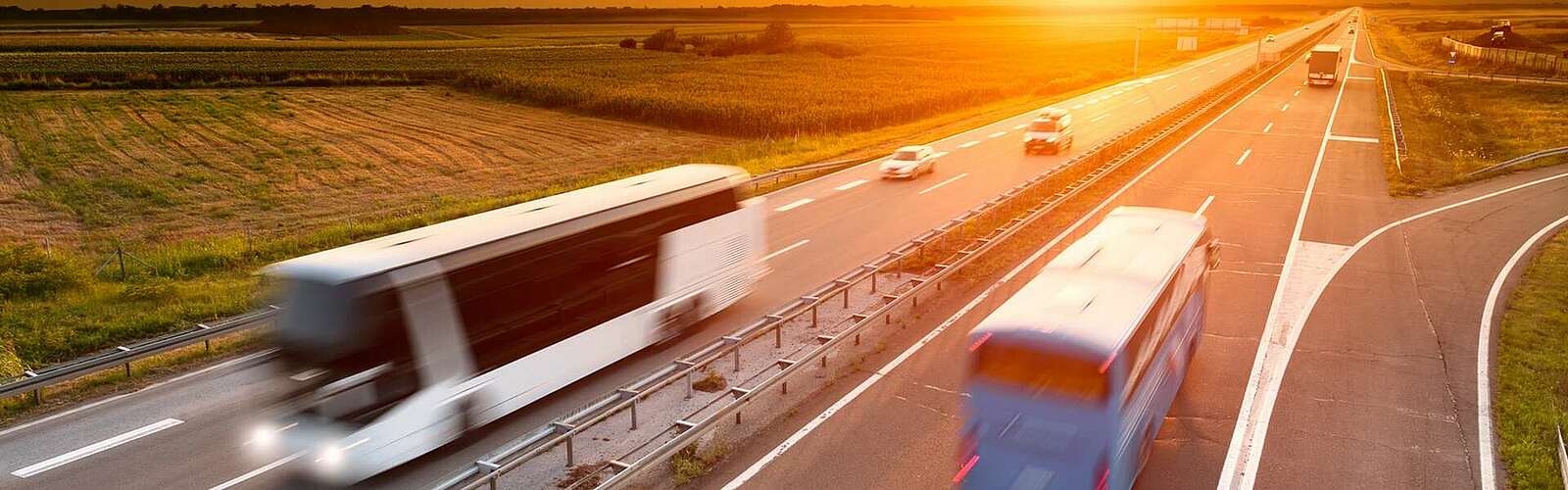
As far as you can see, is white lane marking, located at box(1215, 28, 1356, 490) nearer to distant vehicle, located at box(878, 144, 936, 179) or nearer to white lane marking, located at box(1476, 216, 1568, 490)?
white lane marking, located at box(1476, 216, 1568, 490)

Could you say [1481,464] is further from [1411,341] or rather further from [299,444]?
[299,444]

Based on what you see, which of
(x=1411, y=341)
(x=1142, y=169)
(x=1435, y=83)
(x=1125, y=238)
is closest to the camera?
(x=1125, y=238)

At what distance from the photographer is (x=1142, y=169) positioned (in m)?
32.0

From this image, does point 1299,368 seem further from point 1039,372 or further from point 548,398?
point 548,398

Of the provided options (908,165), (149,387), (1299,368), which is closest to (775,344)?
(1299,368)

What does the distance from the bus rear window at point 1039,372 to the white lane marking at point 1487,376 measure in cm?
585

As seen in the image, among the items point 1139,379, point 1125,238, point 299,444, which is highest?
point 1125,238

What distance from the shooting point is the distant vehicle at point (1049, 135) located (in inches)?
1420

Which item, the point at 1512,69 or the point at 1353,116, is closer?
the point at 1353,116

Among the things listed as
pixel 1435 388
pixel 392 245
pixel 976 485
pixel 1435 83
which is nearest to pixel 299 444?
pixel 392 245

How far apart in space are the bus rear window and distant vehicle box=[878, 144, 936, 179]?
886 inches

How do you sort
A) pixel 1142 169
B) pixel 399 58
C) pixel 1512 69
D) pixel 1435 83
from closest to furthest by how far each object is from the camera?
pixel 1142 169, pixel 1435 83, pixel 1512 69, pixel 399 58

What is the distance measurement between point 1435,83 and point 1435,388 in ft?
205

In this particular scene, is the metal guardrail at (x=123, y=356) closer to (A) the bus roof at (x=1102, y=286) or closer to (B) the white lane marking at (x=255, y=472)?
(B) the white lane marking at (x=255, y=472)
